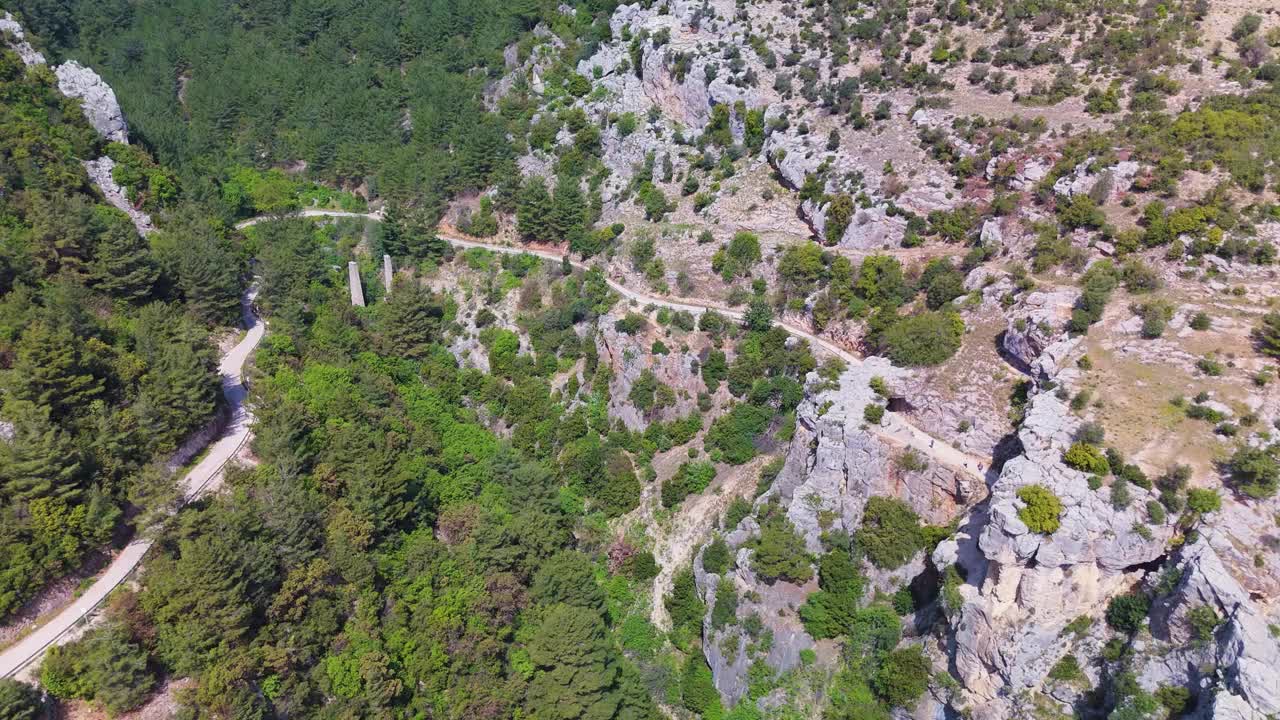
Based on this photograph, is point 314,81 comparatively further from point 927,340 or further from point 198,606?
point 927,340

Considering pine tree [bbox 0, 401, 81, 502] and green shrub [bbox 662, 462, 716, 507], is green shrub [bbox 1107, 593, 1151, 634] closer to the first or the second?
green shrub [bbox 662, 462, 716, 507]

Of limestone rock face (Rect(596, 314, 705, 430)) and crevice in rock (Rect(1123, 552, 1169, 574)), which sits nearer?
crevice in rock (Rect(1123, 552, 1169, 574))

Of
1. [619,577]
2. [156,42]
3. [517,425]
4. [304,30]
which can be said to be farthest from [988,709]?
[156,42]

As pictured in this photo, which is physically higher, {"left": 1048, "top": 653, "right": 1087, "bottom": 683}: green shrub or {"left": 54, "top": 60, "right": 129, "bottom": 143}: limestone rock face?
{"left": 54, "top": 60, "right": 129, "bottom": 143}: limestone rock face

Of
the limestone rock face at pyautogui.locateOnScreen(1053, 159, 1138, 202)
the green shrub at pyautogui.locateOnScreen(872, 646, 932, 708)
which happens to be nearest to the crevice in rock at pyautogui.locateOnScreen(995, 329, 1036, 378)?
the limestone rock face at pyautogui.locateOnScreen(1053, 159, 1138, 202)

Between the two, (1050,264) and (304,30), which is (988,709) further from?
(304,30)
